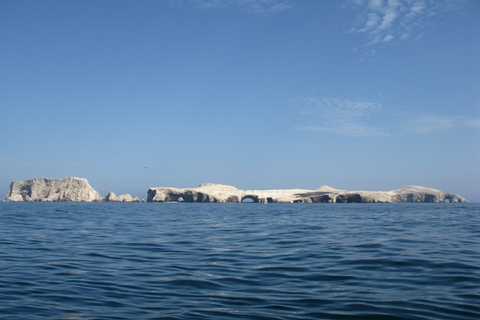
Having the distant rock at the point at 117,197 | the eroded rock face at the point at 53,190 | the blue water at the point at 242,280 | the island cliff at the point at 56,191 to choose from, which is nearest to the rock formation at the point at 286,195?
the distant rock at the point at 117,197

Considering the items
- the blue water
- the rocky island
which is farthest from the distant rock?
the blue water

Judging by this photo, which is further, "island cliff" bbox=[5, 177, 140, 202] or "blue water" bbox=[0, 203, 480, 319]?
"island cliff" bbox=[5, 177, 140, 202]

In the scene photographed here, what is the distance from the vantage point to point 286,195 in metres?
145

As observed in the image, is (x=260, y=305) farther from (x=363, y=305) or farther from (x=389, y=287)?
(x=389, y=287)

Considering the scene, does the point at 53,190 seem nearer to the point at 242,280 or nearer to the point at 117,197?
the point at 117,197

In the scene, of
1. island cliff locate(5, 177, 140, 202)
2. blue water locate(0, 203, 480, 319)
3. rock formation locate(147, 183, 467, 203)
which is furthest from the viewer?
island cliff locate(5, 177, 140, 202)

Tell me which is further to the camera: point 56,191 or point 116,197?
point 116,197

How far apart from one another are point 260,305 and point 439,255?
24.7ft

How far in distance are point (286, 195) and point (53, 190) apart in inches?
3937

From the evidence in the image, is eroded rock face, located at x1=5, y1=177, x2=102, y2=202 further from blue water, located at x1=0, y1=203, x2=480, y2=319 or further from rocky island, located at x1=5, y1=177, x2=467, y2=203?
blue water, located at x1=0, y1=203, x2=480, y2=319

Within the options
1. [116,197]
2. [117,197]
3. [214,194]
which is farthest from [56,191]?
[214,194]

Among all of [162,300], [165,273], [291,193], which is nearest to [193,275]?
[165,273]

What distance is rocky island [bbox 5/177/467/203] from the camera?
138500mm

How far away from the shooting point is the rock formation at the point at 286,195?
135 metres
